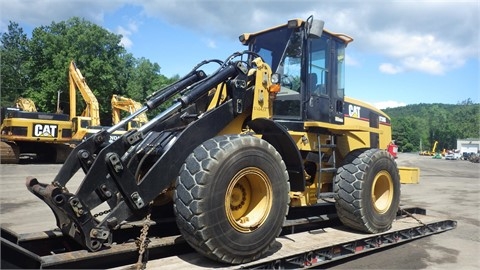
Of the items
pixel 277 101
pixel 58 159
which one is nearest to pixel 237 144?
pixel 277 101

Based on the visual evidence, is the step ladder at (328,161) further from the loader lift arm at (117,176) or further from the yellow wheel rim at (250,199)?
the loader lift arm at (117,176)

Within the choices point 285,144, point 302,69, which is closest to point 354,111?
point 302,69

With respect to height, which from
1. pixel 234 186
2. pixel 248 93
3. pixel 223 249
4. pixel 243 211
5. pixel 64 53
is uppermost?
pixel 64 53

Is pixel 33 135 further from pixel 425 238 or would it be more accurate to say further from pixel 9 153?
pixel 425 238

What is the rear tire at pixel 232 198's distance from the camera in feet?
13.0

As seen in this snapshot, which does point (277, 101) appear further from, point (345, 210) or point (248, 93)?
point (345, 210)

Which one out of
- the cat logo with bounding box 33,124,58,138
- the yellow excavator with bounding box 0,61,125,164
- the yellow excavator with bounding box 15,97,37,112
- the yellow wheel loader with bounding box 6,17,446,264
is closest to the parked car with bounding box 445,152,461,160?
the yellow excavator with bounding box 0,61,125,164

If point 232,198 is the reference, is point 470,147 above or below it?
above

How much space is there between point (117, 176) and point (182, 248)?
1237mm

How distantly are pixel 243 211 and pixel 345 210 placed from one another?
78.8 inches

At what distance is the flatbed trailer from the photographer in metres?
3.61

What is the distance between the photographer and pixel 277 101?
6227 millimetres

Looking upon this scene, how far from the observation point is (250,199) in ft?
15.5

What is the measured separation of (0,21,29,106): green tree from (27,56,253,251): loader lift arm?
4292 centimetres
